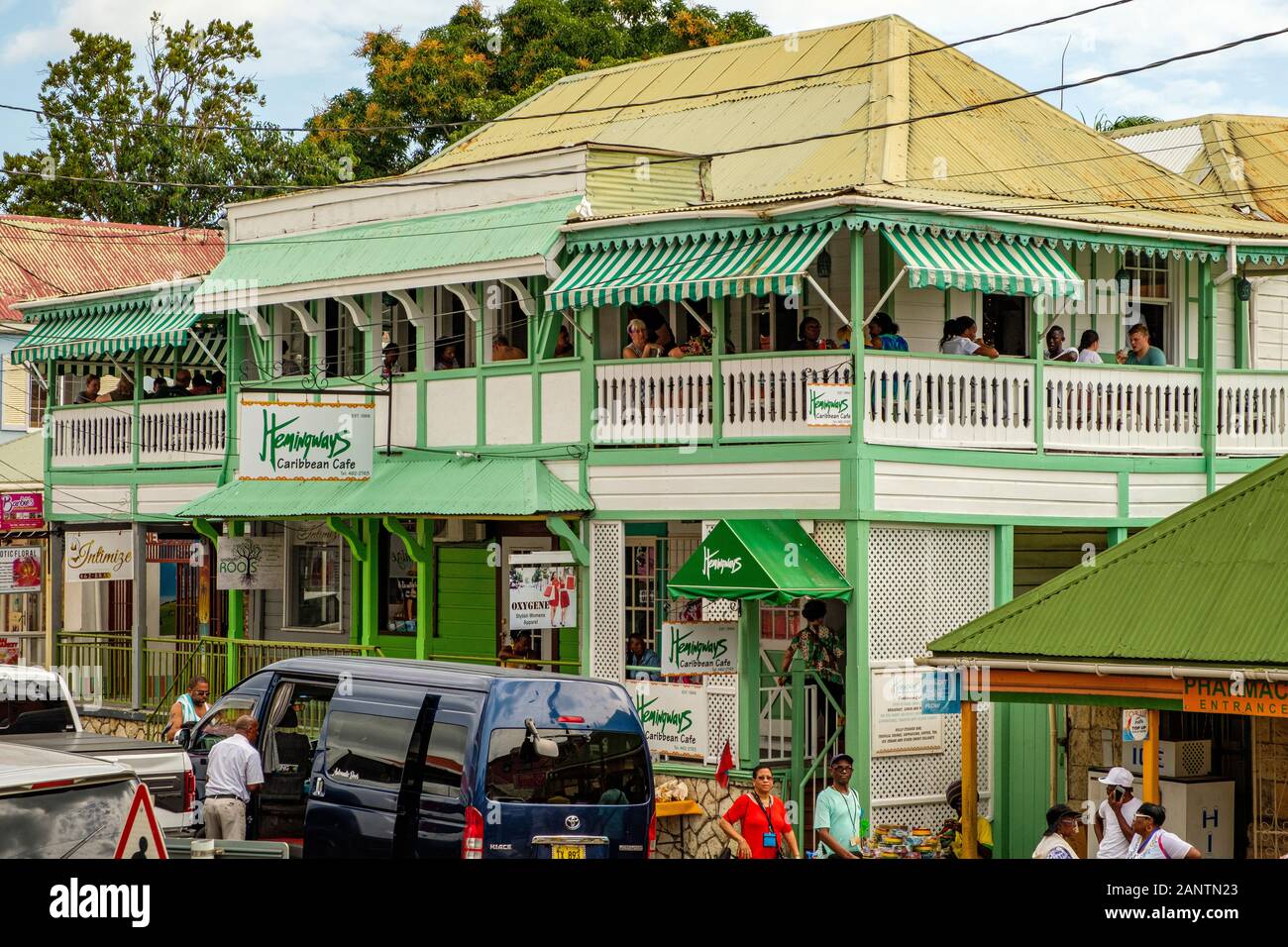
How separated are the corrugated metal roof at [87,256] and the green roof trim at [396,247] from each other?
1500cm

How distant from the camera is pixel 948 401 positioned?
20281mm

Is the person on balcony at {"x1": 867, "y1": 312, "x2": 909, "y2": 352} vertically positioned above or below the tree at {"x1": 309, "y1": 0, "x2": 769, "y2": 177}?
below

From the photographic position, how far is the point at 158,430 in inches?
1098

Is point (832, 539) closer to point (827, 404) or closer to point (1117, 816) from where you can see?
point (827, 404)

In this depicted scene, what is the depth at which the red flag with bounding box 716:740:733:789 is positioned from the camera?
64.6ft

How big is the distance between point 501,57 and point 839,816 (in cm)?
3201

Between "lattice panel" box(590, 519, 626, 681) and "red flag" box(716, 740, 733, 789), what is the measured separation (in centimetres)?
211

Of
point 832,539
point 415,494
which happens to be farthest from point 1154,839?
point 415,494

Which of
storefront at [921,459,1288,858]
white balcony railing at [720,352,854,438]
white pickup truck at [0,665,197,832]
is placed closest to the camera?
storefront at [921,459,1288,858]

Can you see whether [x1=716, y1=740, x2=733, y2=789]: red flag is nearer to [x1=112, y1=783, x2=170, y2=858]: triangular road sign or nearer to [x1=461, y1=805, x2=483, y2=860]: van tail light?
[x1=461, y1=805, x2=483, y2=860]: van tail light

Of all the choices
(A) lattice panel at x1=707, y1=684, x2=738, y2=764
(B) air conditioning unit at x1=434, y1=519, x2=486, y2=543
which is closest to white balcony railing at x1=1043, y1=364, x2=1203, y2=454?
(A) lattice panel at x1=707, y1=684, x2=738, y2=764

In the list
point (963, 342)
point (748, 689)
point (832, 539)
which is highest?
point (963, 342)
